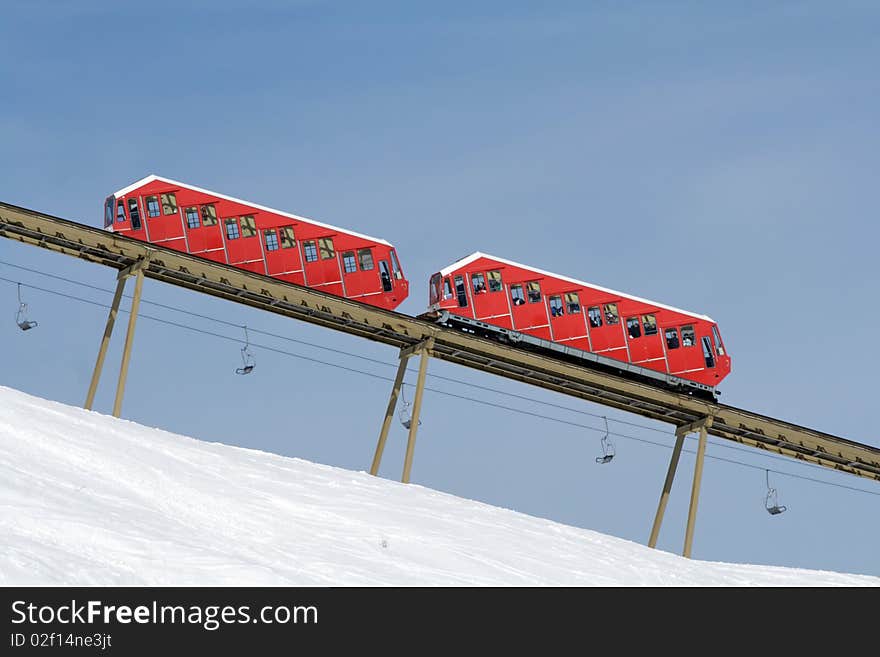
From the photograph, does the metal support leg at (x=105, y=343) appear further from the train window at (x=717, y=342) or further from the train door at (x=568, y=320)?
the train window at (x=717, y=342)

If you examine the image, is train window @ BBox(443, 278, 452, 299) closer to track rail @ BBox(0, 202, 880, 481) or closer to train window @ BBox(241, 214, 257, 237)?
track rail @ BBox(0, 202, 880, 481)

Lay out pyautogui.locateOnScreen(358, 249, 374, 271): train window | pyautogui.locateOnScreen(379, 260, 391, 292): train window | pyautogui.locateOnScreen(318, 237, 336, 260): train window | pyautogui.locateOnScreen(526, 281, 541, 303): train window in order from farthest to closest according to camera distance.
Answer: pyautogui.locateOnScreen(526, 281, 541, 303): train window → pyautogui.locateOnScreen(379, 260, 391, 292): train window → pyautogui.locateOnScreen(358, 249, 374, 271): train window → pyautogui.locateOnScreen(318, 237, 336, 260): train window

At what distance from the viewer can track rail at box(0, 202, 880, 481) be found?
110 ft

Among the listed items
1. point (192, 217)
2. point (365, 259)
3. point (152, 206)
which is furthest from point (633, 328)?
point (152, 206)

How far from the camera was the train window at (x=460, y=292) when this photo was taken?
1543 inches

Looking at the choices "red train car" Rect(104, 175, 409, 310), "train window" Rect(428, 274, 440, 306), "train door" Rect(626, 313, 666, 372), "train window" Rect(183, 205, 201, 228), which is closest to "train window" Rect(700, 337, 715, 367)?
"train door" Rect(626, 313, 666, 372)

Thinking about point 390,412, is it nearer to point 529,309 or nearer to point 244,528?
point 529,309

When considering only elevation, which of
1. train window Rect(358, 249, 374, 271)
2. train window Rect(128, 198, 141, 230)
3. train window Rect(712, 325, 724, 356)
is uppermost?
train window Rect(712, 325, 724, 356)

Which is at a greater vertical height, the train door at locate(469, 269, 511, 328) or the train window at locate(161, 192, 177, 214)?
the train door at locate(469, 269, 511, 328)

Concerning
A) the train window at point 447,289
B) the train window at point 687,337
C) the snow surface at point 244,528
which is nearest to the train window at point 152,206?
the snow surface at point 244,528

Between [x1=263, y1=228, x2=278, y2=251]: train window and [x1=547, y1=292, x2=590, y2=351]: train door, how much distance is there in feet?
29.0

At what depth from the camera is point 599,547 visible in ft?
110
